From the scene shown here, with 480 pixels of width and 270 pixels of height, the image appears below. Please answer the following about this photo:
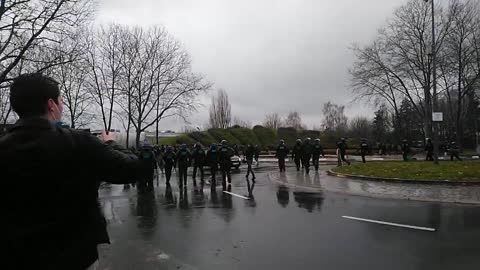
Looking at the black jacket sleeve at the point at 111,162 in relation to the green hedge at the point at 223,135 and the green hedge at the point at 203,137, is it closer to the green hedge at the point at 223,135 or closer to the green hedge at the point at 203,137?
the green hedge at the point at 203,137

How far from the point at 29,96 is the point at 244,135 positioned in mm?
53697

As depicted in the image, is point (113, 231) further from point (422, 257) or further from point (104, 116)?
point (104, 116)

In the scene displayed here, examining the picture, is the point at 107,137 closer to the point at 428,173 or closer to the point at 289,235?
the point at 289,235

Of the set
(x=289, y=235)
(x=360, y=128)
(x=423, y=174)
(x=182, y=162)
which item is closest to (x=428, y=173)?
(x=423, y=174)

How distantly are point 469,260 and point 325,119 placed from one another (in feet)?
317

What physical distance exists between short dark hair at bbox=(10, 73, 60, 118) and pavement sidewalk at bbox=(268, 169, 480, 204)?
11.8 m

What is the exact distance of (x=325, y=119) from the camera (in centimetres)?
10081

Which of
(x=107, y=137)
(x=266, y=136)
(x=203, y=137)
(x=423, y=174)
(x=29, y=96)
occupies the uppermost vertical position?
(x=266, y=136)

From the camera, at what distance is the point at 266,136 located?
196 ft

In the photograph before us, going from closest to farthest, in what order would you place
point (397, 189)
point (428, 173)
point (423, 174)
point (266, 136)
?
point (397, 189) < point (423, 174) < point (428, 173) < point (266, 136)

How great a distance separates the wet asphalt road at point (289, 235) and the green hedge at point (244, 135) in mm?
41808

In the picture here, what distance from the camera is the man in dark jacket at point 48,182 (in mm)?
1989

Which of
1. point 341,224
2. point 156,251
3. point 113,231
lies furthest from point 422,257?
point 113,231

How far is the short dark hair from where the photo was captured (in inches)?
85.3
